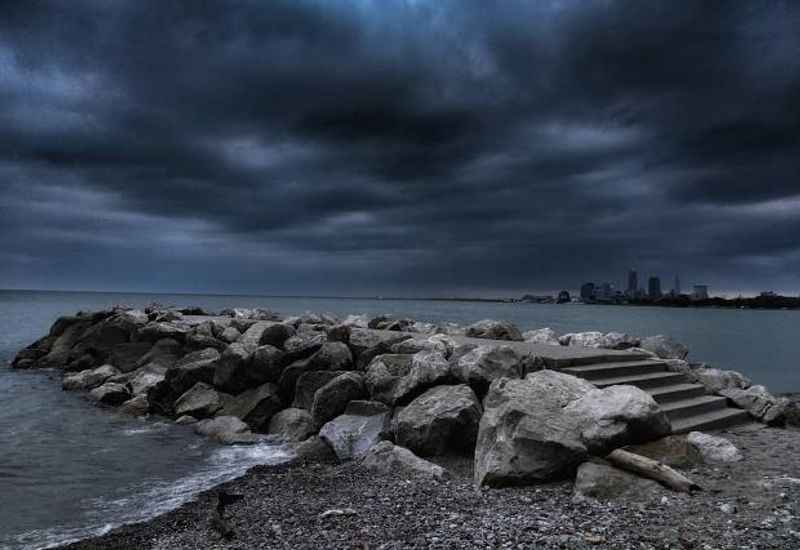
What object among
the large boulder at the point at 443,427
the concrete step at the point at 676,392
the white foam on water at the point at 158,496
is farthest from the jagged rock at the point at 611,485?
the white foam on water at the point at 158,496

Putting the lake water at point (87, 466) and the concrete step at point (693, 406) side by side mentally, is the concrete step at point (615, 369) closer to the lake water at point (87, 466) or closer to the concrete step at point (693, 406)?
the concrete step at point (693, 406)

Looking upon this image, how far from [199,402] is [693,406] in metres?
10.7

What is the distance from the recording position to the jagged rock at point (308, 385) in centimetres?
1277

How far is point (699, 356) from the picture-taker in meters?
36.1

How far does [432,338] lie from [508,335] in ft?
11.6

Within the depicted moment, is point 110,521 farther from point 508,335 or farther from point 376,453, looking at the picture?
point 508,335

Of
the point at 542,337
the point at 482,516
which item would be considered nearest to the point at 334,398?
the point at 482,516

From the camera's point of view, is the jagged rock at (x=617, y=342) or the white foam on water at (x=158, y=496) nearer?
the white foam on water at (x=158, y=496)

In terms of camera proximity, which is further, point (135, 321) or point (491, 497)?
→ point (135, 321)

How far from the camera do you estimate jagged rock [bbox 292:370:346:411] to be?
1277 centimetres

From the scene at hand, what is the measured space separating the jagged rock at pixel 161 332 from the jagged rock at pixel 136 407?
4690 mm

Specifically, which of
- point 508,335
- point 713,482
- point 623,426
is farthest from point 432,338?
point 713,482

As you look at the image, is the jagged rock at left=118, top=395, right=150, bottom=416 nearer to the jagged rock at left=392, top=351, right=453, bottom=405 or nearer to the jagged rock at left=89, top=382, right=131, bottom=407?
the jagged rock at left=89, top=382, right=131, bottom=407

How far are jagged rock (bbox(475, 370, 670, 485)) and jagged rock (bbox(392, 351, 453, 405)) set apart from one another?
6.09 feet
